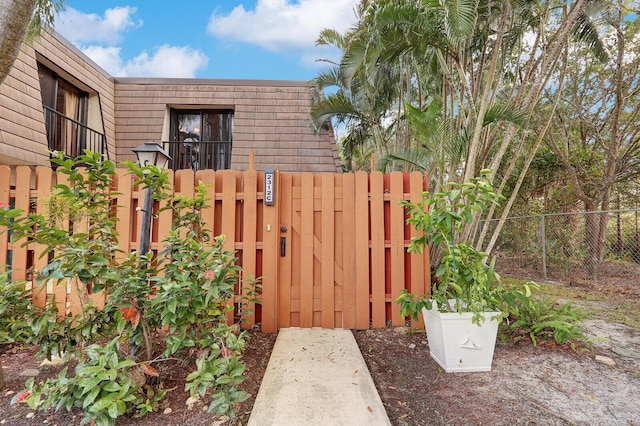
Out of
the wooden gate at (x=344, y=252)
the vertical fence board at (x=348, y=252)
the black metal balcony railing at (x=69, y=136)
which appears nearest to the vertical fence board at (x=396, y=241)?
the wooden gate at (x=344, y=252)

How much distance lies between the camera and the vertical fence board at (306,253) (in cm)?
305

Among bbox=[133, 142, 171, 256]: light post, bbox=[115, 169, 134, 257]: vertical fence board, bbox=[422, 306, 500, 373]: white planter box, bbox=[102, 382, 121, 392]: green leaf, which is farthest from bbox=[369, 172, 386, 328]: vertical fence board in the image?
bbox=[115, 169, 134, 257]: vertical fence board

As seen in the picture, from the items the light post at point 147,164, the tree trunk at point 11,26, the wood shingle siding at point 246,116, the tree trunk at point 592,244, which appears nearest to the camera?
the tree trunk at point 11,26

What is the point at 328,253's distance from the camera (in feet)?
10.1

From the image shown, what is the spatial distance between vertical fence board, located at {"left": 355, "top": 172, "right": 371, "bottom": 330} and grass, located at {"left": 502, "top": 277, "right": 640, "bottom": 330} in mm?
2360

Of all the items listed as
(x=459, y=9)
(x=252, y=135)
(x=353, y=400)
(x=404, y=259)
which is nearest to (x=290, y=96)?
(x=252, y=135)

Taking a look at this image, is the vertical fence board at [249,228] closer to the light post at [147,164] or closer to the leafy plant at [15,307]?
the light post at [147,164]

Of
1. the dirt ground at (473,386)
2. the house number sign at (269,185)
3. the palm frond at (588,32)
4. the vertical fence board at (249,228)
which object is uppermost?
the palm frond at (588,32)

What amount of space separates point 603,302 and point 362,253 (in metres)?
3.98

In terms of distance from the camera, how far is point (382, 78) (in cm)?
707

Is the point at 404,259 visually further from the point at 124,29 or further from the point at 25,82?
the point at 124,29

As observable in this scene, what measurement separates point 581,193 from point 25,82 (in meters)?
10.9

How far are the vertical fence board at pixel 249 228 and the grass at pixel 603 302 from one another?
3484mm

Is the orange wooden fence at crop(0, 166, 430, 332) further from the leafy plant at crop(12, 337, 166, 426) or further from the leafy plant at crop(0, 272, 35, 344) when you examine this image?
the leafy plant at crop(12, 337, 166, 426)
